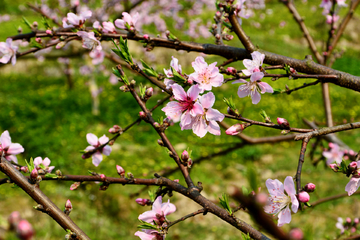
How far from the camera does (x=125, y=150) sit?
5.96m

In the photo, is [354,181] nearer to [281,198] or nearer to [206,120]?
[281,198]

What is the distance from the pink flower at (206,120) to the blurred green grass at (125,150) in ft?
1.72

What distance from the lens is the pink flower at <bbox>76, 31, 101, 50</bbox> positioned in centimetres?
115

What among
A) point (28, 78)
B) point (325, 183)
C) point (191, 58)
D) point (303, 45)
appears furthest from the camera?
point (303, 45)

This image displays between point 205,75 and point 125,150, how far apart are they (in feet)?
17.2

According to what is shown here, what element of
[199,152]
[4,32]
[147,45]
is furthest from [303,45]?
[147,45]

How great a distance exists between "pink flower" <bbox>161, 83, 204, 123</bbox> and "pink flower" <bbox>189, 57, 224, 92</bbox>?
4cm

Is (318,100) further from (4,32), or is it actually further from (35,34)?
(4,32)

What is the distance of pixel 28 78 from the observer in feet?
31.6

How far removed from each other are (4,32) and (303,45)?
14736mm

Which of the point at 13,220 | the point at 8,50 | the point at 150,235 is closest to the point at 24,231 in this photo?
the point at 13,220

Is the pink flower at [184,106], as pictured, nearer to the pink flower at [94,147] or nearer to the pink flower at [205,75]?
the pink flower at [205,75]

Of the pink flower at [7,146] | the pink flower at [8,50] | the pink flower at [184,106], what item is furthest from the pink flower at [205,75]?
the pink flower at [8,50]

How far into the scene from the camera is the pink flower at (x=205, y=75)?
91cm
